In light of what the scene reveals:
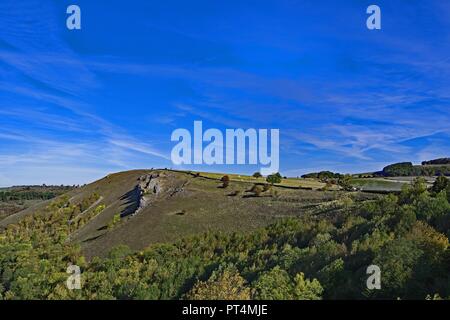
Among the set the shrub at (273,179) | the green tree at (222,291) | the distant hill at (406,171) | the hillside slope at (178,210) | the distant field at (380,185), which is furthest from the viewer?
the distant hill at (406,171)

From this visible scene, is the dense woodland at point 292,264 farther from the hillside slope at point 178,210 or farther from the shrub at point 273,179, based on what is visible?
the shrub at point 273,179

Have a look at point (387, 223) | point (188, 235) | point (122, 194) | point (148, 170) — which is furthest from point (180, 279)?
point (148, 170)

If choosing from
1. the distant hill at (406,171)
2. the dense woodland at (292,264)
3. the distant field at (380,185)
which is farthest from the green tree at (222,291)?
the distant hill at (406,171)

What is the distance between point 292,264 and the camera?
21.2 m

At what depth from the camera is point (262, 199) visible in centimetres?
5462

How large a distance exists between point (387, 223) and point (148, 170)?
2854 inches

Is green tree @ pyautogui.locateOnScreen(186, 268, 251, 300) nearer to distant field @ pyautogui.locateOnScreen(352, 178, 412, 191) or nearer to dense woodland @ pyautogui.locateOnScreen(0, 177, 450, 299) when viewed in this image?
dense woodland @ pyautogui.locateOnScreen(0, 177, 450, 299)

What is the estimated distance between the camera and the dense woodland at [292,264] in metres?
16.7

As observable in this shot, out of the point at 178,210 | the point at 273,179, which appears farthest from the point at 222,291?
the point at 273,179

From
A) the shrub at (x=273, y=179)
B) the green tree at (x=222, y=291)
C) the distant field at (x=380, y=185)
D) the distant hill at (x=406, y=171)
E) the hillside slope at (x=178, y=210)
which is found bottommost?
the green tree at (x=222, y=291)

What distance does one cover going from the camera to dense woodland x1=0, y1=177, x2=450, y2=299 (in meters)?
16.7

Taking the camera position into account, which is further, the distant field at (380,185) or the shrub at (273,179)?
the shrub at (273,179)
